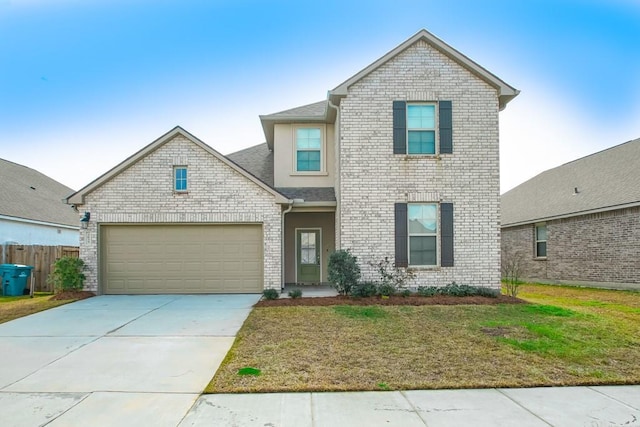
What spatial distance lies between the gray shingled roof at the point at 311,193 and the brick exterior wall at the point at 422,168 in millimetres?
1150

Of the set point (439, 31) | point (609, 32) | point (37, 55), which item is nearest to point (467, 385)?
point (439, 31)

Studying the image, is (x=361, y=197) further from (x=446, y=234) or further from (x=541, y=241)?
(x=541, y=241)

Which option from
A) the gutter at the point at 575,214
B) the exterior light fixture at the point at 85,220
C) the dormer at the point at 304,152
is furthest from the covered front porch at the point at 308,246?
the gutter at the point at 575,214

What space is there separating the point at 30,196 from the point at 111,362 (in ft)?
61.6

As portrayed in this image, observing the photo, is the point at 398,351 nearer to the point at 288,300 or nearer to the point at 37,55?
the point at 288,300

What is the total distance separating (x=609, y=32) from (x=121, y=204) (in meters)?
16.7

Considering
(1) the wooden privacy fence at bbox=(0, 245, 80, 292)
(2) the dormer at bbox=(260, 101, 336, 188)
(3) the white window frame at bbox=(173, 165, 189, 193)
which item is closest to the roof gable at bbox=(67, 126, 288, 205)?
(3) the white window frame at bbox=(173, 165, 189, 193)

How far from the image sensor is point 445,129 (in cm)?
1239

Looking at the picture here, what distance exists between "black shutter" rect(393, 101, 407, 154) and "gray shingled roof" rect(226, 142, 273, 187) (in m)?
4.74

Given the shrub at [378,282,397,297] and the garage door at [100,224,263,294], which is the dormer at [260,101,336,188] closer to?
the garage door at [100,224,263,294]

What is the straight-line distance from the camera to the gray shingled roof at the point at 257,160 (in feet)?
50.8

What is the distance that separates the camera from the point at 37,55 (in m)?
14.7

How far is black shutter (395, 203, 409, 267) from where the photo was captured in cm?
1217

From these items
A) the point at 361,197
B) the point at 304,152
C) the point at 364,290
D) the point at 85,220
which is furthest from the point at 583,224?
the point at 85,220
